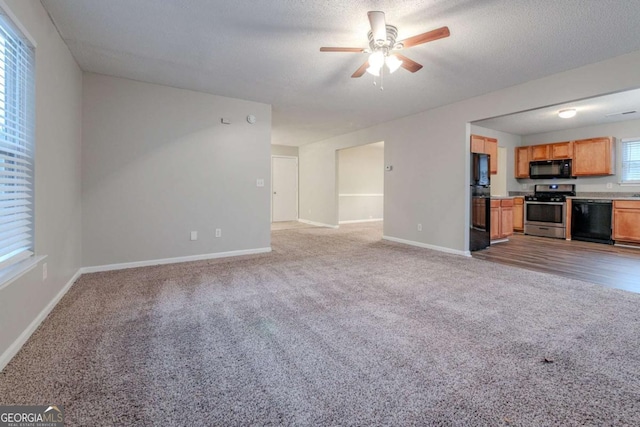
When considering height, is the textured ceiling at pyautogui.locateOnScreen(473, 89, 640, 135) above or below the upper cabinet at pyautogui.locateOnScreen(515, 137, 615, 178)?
above

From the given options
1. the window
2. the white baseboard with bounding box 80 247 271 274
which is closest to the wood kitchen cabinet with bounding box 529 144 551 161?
the window

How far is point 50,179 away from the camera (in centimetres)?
248

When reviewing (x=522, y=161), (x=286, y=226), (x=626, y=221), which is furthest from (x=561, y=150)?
(x=286, y=226)

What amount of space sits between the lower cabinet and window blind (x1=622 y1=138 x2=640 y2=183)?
2198mm

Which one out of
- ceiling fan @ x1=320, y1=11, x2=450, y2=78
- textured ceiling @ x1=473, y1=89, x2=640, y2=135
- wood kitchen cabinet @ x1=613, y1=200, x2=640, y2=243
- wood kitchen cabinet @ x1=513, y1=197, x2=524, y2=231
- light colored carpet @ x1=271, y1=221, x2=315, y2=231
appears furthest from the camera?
light colored carpet @ x1=271, y1=221, x2=315, y2=231

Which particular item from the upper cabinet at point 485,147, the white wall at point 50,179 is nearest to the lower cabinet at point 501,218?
the upper cabinet at point 485,147

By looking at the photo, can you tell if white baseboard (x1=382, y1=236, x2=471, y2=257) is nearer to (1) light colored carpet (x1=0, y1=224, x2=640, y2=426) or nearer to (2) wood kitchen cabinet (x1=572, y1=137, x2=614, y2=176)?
(1) light colored carpet (x1=0, y1=224, x2=640, y2=426)

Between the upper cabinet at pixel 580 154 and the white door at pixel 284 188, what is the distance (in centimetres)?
604

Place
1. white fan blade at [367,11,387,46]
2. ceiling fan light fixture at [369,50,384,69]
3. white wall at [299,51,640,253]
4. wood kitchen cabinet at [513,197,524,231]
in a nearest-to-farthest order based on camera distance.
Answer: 1. white fan blade at [367,11,387,46]
2. ceiling fan light fixture at [369,50,384,69]
3. white wall at [299,51,640,253]
4. wood kitchen cabinet at [513,197,524,231]

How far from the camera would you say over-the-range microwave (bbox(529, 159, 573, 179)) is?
20.6 ft

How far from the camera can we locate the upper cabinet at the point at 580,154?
18.8 feet

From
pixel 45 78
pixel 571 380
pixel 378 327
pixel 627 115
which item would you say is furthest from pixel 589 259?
pixel 45 78

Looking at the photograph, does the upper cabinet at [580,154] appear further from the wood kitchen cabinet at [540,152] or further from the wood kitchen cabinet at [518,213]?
the wood kitchen cabinet at [518,213]

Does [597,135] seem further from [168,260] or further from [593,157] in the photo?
[168,260]
